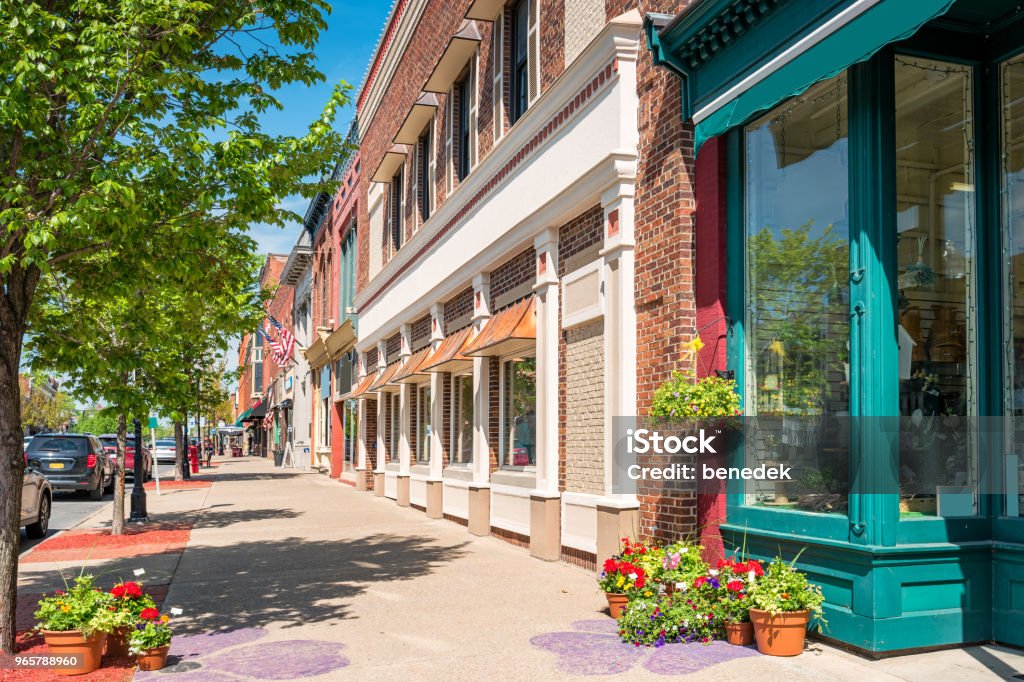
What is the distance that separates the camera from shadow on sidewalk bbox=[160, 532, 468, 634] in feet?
29.9

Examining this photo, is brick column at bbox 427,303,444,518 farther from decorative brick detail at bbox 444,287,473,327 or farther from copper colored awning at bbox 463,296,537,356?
copper colored awning at bbox 463,296,537,356

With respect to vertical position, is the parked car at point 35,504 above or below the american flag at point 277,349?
below

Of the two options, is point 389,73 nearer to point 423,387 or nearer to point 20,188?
point 423,387

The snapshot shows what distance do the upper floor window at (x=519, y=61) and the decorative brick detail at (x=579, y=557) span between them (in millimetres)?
6626

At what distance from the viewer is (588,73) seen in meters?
11.3

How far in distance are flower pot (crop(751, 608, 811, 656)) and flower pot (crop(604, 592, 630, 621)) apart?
5.38 feet

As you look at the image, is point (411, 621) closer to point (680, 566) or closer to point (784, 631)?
point (680, 566)

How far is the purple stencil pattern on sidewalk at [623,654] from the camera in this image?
6.74m

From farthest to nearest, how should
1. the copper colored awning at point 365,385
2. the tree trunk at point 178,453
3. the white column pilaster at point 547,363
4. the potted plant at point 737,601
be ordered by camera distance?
the tree trunk at point 178,453
the copper colored awning at point 365,385
the white column pilaster at point 547,363
the potted plant at point 737,601

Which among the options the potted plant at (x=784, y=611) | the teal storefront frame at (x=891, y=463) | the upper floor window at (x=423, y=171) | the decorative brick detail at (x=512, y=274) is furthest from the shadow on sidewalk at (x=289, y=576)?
the upper floor window at (x=423, y=171)

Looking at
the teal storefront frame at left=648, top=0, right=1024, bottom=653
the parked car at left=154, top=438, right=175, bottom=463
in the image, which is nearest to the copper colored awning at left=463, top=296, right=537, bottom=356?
the teal storefront frame at left=648, top=0, right=1024, bottom=653

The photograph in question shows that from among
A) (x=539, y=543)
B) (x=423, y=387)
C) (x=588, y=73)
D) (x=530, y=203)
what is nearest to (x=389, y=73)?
(x=423, y=387)

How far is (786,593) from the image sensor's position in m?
6.91

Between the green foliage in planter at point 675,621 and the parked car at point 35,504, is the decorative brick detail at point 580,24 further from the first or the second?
the parked car at point 35,504
